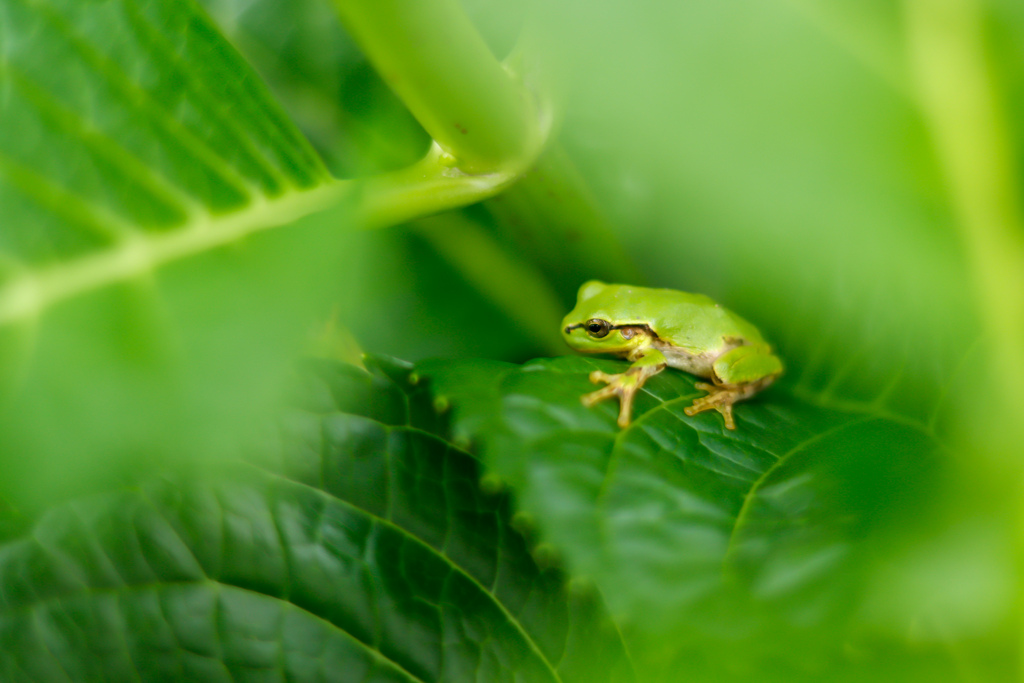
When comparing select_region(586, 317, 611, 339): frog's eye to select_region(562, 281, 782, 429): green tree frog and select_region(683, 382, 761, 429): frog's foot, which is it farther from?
select_region(683, 382, 761, 429): frog's foot

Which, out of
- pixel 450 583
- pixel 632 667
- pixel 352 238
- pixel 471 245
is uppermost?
pixel 352 238

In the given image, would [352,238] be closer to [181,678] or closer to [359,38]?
[359,38]

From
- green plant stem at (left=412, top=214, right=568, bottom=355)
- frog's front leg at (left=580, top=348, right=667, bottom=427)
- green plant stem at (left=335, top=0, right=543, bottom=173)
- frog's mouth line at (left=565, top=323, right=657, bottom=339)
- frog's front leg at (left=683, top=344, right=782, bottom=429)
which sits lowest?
frog's front leg at (left=683, top=344, right=782, bottom=429)

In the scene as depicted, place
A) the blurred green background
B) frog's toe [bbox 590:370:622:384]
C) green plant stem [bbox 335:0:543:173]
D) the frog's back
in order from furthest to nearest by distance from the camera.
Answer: the frog's back
frog's toe [bbox 590:370:622:384]
green plant stem [bbox 335:0:543:173]
the blurred green background

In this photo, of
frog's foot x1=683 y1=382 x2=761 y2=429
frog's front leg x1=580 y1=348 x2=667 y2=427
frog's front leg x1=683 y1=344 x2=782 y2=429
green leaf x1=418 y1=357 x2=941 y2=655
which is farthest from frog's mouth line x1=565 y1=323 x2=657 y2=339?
green leaf x1=418 y1=357 x2=941 y2=655

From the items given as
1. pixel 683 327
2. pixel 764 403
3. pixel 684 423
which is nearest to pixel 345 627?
pixel 684 423

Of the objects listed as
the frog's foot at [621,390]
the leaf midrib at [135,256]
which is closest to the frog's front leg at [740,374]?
the frog's foot at [621,390]

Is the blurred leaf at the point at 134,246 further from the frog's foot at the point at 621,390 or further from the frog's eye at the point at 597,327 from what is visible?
the frog's eye at the point at 597,327
